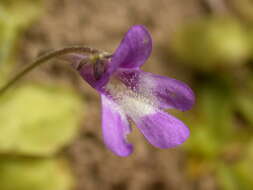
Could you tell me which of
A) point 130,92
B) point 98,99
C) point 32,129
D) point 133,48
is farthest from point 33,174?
point 133,48

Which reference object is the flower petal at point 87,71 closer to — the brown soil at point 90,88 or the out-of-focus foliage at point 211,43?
the brown soil at point 90,88

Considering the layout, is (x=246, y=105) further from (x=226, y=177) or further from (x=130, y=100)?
(x=130, y=100)

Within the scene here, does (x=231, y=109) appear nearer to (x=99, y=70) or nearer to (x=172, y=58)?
(x=172, y=58)

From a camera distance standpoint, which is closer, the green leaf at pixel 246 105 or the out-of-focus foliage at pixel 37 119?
the out-of-focus foliage at pixel 37 119

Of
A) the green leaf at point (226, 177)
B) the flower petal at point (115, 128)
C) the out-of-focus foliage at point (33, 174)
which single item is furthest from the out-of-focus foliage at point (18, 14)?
the green leaf at point (226, 177)

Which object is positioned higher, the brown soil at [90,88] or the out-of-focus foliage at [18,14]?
the out-of-focus foliage at [18,14]

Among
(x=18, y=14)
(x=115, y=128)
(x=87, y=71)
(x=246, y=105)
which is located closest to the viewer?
(x=115, y=128)

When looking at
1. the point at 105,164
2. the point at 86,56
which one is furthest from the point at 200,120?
the point at 86,56
